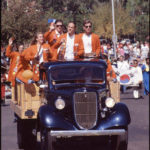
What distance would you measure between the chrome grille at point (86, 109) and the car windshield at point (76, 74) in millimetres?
832

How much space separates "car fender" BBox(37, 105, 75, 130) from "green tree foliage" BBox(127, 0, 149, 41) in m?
67.8

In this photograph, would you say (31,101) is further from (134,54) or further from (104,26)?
(104,26)

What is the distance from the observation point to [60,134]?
34.9 ft

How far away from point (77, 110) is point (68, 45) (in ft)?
8.35

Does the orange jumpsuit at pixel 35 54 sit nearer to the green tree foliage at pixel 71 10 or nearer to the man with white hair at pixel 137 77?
the man with white hair at pixel 137 77

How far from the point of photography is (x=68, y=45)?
13.4 m

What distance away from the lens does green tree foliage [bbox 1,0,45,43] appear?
35.1 m

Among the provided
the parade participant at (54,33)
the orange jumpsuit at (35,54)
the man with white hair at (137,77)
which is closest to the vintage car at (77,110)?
the orange jumpsuit at (35,54)

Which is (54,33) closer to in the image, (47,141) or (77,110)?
(77,110)

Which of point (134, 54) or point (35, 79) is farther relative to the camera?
point (134, 54)

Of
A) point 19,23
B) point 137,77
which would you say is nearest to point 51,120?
point 137,77

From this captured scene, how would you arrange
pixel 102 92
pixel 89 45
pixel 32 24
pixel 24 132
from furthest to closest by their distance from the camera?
pixel 32 24 < pixel 89 45 < pixel 24 132 < pixel 102 92

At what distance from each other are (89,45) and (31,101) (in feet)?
7.19

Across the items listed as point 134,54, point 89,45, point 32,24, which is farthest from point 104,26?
point 89,45
